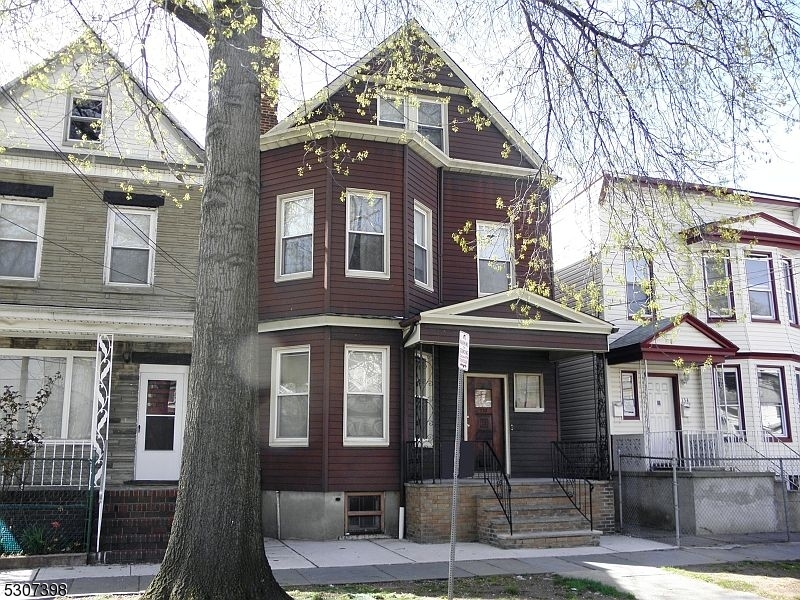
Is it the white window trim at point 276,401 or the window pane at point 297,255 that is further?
the window pane at point 297,255

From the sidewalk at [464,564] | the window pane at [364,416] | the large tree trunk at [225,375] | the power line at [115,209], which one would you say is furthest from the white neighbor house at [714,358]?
the large tree trunk at [225,375]

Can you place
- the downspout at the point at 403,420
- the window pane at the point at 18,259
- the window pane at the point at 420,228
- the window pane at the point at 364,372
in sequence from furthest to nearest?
the window pane at the point at 420,228
the window pane at the point at 18,259
the window pane at the point at 364,372
the downspout at the point at 403,420

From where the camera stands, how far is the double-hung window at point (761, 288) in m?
19.7

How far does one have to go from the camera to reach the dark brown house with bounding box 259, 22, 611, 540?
14508 mm

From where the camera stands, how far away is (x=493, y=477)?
50.9 feet

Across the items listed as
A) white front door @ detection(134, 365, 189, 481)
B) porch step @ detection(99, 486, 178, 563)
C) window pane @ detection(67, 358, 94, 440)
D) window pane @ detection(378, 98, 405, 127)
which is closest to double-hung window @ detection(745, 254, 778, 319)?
window pane @ detection(378, 98, 405, 127)

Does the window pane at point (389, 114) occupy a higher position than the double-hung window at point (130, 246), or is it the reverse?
the window pane at point (389, 114)

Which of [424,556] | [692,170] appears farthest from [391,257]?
[692,170]

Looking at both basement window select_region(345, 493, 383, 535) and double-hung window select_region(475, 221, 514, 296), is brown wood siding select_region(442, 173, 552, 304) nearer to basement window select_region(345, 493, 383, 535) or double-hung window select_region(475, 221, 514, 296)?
double-hung window select_region(475, 221, 514, 296)

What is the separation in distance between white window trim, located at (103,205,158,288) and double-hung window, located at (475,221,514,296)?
728cm

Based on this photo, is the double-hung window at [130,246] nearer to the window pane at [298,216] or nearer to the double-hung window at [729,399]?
the window pane at [298,216]

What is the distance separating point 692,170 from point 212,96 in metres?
6.04

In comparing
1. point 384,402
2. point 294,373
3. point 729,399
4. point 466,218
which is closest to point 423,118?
point 466,218

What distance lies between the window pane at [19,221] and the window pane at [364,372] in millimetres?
7166
